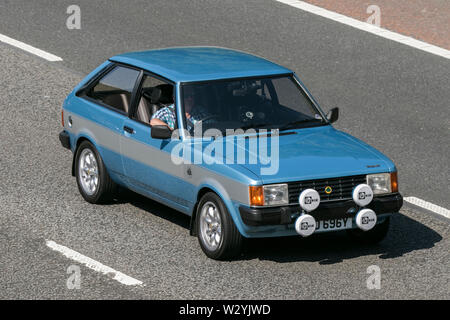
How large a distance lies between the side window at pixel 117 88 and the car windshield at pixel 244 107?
39.9 inches

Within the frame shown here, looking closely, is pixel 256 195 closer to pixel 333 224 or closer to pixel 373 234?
pixel 333 224

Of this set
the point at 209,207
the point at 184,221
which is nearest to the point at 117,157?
the point at 184,221

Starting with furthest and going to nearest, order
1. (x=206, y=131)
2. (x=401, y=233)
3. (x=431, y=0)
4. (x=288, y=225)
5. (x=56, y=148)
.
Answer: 1. (x=431, y=0)
2. (x=56, y=148)
3. (x=401, y=233)
4. (x=206, y=131)
5. (x=288, y=225)

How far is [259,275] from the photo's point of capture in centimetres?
870

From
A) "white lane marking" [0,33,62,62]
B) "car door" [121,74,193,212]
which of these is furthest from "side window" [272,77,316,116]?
"white lane marking" [0,33,62,62]

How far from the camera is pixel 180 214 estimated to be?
10.5 meters

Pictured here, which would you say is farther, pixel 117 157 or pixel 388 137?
pixel 388 137

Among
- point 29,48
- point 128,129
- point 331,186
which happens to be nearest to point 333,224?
point 331,186

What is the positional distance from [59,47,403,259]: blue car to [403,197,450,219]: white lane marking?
5.17 ft

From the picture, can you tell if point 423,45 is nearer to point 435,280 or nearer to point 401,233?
point 401,233

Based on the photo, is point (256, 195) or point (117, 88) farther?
point (117, 88)

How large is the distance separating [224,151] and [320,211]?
1120mm

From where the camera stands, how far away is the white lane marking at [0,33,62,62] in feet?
52.0

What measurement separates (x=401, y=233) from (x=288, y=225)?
193 centimetres
